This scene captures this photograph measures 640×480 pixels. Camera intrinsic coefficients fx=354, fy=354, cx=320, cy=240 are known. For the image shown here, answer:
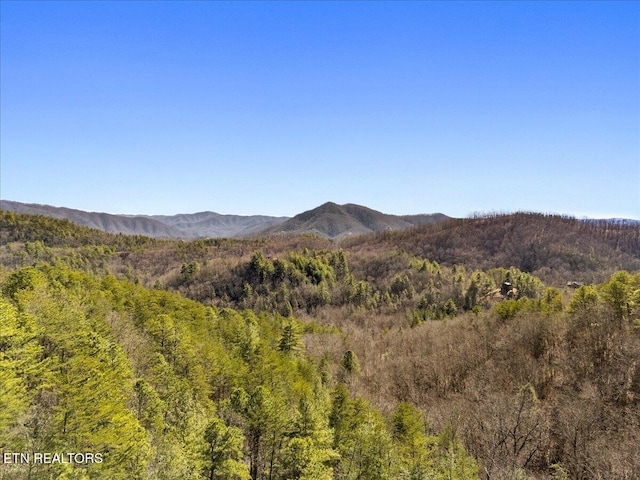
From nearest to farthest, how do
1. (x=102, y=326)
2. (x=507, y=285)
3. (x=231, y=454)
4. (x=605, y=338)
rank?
(x=231, y=454)
(x=102, y=326)
(x=605, y=338)
(x=507, y=285)

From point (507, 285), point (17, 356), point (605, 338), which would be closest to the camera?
point (17, 356)

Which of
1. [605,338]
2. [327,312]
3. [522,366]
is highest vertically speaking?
[605,338]

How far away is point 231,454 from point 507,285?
11995cm

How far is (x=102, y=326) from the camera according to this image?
33.5 metres

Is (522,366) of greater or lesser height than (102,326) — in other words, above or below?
below

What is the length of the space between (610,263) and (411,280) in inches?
4650

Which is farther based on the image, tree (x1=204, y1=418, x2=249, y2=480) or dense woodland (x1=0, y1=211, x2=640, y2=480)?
tree (x1=204, y1=418, x2=249, y2=480)

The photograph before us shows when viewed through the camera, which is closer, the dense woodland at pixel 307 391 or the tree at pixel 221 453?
the dense woodland at pixel 307 391

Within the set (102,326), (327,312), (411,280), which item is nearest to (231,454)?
(102,326)

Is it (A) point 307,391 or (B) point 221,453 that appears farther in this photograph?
(A) point 307,391

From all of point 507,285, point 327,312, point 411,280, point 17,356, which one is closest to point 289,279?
point 327,312

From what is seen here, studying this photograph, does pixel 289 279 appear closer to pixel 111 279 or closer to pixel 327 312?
pixel 327 312

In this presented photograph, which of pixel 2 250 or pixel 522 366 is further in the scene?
pixel 2 250

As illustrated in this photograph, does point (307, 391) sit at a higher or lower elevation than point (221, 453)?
lower
